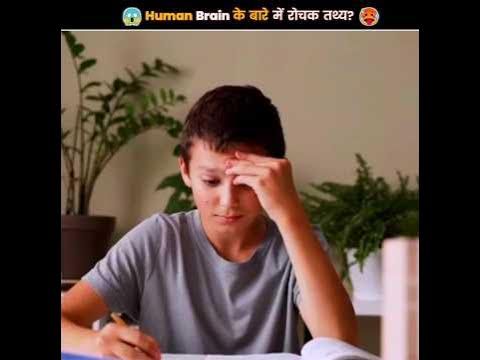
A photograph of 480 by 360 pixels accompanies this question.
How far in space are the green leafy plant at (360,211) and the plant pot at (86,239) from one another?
36 cm

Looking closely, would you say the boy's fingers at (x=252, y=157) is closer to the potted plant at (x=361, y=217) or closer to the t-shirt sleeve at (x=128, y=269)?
the t-shirt sleeve at (x=128, y=269)

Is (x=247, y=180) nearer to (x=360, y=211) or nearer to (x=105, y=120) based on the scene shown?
(x=360, y=211)

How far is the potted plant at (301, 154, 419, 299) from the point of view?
3.33ft

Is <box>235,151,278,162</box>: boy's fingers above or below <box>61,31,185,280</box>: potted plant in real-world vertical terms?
below

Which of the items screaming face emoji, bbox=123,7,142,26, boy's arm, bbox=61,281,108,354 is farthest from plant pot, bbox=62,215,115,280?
screaming face emoji, bbox=123,7,142,26

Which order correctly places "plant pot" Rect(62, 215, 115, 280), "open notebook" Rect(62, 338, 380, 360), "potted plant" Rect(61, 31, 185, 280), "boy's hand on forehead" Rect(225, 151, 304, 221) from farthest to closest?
1. "potted plant" Rect(61, 31, 185, 280)
2. "plant pot" Rect(62, 215, 115, 280)
3. "boy's hand on forehead" Rect(225, 151, 304, 221)
4. "open notebook" Rect(62, 338, 380, 360)

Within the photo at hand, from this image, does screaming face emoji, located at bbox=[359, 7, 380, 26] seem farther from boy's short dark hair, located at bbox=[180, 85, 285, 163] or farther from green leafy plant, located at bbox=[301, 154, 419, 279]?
green leafy plant, located at bbox=[301, 154, 419, 279]

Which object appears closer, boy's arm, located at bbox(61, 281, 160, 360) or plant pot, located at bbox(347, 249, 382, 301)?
boy's arm, located at bbox(61, 281, 160, 360)

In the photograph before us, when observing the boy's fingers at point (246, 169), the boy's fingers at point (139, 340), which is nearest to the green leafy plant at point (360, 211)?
the boy's fingers at point (246, 169)

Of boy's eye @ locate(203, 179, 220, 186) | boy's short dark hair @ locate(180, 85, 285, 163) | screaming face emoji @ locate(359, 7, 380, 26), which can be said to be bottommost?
boy's eye @ locate(203, 179, 220, 186)
